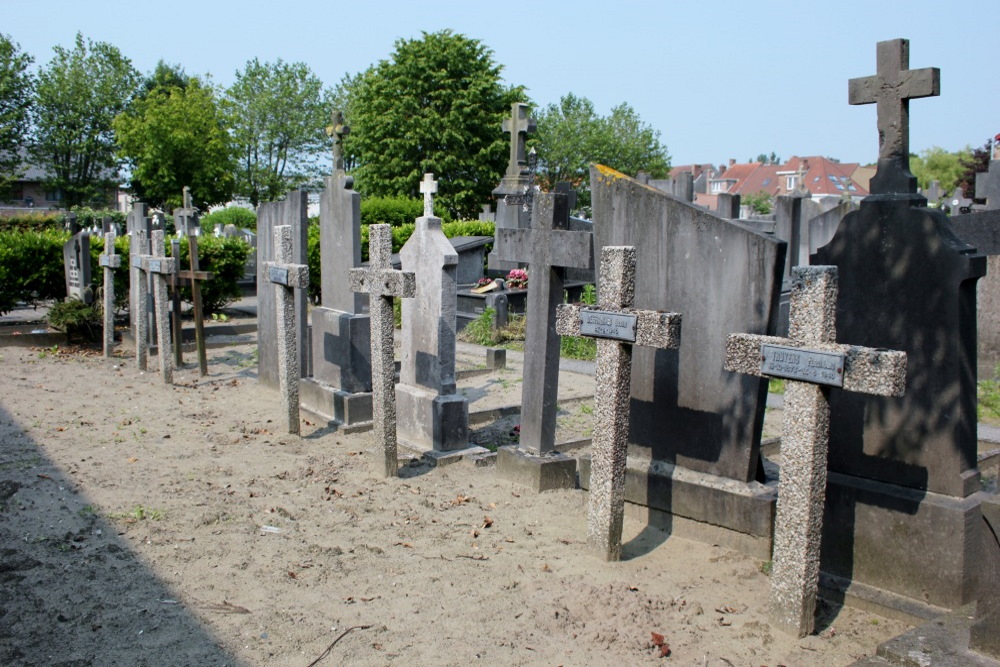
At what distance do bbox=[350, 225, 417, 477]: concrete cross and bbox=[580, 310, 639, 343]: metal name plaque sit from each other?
5.99 feet

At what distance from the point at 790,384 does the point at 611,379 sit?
1068 mm

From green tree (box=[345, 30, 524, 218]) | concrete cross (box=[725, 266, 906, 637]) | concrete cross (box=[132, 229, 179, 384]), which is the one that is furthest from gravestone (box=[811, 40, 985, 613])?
green tree (box=[345, 30, 524, 218])

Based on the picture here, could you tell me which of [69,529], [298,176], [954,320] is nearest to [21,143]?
[298,176]

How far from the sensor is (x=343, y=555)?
4973mm

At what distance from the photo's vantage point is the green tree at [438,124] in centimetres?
4100

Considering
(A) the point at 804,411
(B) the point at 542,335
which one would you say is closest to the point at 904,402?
(A) the point at 804,411

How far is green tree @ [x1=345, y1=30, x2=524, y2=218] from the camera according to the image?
41000 millimetres

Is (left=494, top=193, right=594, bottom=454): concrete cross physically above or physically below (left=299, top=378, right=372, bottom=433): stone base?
above

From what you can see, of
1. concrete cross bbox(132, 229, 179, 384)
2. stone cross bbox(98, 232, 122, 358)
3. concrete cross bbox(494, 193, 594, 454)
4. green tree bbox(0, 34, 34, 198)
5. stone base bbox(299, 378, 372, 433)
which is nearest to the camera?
concrete cross bbox(494, 193, 594, 454)

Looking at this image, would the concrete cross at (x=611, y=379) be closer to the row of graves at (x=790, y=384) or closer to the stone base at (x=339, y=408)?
the row of graves at (x=790, y=384)

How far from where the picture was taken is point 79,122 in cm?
5519

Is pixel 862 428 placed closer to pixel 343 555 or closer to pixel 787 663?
pixel 787 663

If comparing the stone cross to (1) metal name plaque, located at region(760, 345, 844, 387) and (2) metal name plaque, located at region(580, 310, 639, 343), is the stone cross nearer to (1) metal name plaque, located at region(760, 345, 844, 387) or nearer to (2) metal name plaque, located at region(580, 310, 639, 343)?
(2) metal name plaque, located at region(580, 310, 639, 343)

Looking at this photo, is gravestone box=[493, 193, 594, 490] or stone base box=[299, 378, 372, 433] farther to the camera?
stone base box=[299, 378, 372, 433]
